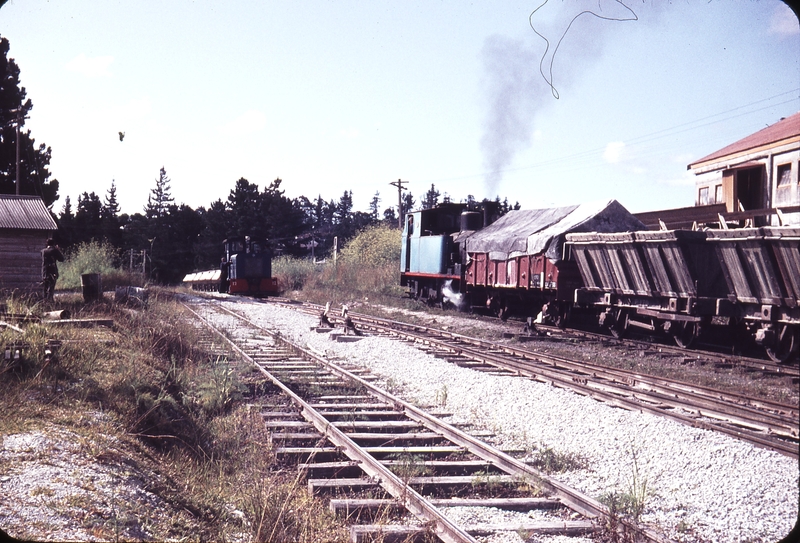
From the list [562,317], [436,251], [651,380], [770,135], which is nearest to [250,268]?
[436,251]

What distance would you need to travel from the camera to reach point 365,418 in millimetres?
6996

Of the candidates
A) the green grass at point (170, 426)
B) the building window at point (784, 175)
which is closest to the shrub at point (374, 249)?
the green grass at point (170, 426)

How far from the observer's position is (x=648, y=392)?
7363 mm

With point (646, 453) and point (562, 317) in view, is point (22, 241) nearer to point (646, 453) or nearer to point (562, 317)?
point (562, 317)

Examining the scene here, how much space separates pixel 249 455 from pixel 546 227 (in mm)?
11623

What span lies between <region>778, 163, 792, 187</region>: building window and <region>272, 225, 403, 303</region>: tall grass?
23.1 metres

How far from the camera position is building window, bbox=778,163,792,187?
12.5 ft

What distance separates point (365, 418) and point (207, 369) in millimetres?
3592

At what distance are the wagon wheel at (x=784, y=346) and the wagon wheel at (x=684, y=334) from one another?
10.7 ft

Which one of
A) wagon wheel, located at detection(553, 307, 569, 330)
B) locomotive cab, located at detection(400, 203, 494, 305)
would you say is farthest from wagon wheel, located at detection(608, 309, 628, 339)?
locomotive cab, located at detection(400, 203, 494, 305)

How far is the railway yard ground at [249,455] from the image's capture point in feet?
12.5

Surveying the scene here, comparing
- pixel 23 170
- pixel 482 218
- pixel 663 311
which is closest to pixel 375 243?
pixel 482 218

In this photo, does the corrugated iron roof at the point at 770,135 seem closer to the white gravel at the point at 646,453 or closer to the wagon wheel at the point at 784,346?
the white gravel at the point at 646,453

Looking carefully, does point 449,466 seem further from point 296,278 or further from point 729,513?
point 296,278
